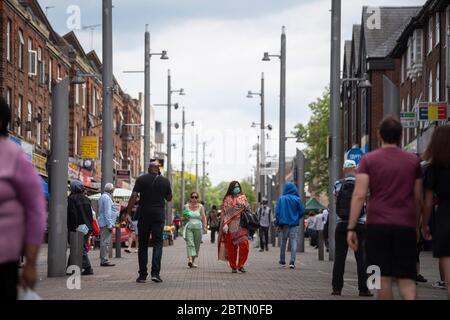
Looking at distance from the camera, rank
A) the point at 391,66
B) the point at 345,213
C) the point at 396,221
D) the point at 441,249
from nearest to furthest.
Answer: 1. the point at 396,221
2. the point at 441,249
3. the point at 345,213
4. the point at 391,66

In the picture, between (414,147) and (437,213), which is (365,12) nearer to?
(414,147)

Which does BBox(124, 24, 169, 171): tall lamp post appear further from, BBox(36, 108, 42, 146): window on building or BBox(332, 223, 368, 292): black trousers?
BBox(332, 223, 368, 292): black trousers

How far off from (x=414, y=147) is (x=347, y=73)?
26643 mm

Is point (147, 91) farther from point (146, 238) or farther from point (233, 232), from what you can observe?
point (146, 238)

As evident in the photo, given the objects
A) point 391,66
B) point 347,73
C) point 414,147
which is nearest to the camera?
point 414,147

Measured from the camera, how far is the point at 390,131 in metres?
8.34

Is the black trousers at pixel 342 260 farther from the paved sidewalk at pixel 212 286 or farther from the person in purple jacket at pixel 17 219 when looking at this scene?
the person in purple jacket at pixel 17 219

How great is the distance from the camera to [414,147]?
144ft

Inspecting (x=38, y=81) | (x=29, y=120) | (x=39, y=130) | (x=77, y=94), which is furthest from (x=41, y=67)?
(x=77, y=94)

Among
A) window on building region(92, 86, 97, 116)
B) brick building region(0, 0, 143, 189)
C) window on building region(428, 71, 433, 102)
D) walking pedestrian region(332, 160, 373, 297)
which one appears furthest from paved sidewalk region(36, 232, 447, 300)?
window on building region(92, 86, 97, 116)

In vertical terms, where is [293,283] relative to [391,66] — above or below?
below

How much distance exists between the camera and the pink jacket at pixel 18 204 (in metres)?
5.70

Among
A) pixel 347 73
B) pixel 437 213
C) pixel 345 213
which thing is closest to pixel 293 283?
pixel 345 213

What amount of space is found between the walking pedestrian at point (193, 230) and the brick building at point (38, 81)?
860 centimetres
